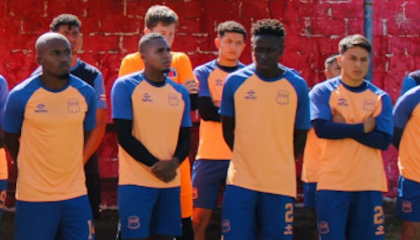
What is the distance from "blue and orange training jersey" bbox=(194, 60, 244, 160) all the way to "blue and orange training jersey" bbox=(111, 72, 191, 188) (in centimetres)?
108

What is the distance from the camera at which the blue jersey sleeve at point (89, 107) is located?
231 inches

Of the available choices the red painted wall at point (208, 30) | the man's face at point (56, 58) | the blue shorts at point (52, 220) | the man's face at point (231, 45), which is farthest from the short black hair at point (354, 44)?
the blue shorts at point (52, 220)

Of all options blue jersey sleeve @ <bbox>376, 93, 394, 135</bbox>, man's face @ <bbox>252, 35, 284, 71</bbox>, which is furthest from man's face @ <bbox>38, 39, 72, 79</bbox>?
blue jersey sleeve @ <bbox>376, 93, 394, 135</bbox>

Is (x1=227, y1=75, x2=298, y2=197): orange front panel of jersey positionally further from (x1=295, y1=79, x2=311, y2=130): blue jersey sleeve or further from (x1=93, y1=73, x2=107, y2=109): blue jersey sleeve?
(x1=93, y1=73, x2=107, y2=109): blue jersey sleeve

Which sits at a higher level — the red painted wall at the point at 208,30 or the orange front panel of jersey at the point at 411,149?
the red painted wall at the point at 208,30

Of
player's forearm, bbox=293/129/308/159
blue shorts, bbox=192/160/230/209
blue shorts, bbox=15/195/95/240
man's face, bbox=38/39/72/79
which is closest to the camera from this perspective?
blue shorts, bbox=15/195/95/240

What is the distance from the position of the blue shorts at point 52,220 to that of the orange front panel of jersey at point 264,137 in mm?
1153

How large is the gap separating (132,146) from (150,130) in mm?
204

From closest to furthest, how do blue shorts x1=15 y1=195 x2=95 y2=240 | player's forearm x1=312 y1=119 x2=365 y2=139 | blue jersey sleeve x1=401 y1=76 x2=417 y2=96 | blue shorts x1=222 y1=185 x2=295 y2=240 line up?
blue shorts x1=15 y1=195 x2=95 y2=240 → blue shorts x1=222 y1=185 x2=295 y2=240 → player's forearm x1=312 y1=119 x2=365 y2=139 → blue jersey sleeve x1=401 y1=76 x2=417 y2=96

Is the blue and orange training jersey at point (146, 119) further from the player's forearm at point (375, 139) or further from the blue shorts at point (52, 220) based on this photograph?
the player's forearm at point (375, 139)

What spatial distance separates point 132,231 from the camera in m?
5.81

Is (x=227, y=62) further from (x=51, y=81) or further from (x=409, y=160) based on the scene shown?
(x=51, y=81)

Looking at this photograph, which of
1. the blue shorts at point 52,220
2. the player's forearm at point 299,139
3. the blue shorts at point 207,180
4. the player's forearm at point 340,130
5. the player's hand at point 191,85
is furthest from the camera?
the blue shorts at point 207,180

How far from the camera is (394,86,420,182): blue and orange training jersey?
6.97 meters
